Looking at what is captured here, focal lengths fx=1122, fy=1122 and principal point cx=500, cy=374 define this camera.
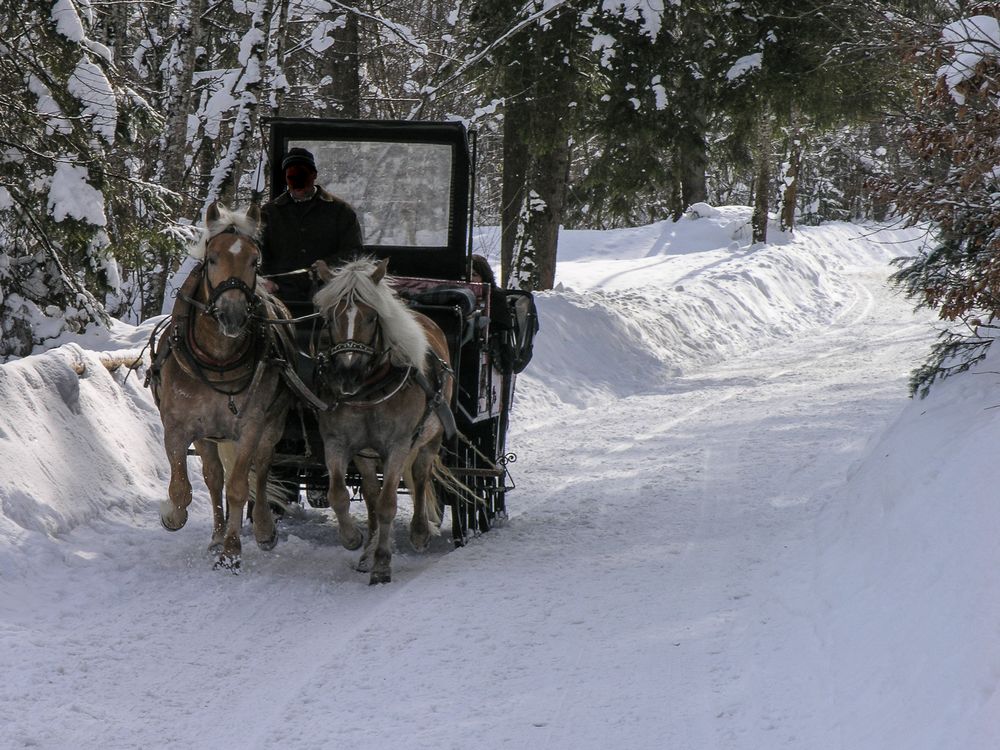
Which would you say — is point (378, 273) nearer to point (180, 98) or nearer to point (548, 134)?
point (180, 98)

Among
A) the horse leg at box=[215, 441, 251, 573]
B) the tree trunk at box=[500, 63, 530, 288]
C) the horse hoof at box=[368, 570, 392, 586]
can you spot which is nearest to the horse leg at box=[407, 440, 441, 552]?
the horse hoof at box=[368, 570, 392, 586]

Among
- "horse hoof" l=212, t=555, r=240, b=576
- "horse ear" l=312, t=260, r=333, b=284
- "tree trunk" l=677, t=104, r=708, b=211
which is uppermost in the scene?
"tree trunk" l=677, t=104, r=708, b=211

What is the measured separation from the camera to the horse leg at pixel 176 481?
6293mm

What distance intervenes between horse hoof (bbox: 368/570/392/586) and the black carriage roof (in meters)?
2.61

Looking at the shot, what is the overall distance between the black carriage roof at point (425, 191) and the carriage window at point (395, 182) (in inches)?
0.4

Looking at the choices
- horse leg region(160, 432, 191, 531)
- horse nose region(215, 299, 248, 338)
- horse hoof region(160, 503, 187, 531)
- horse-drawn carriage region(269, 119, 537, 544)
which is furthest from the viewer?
horse-drawn carriage region(269, 119, 537, 544)

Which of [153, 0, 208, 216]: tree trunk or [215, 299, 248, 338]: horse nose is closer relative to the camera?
[215, 299, 248, 338]: horse nose

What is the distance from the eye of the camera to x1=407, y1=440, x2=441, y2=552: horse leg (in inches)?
275

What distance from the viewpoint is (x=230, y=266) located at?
5.93 metres

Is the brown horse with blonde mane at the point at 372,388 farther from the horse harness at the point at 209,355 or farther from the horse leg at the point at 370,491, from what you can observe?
the horse harness at the point at 209,355

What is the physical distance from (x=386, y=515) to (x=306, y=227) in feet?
6.98

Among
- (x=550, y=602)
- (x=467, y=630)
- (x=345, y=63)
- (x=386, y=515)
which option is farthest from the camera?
(x=345, y=63)

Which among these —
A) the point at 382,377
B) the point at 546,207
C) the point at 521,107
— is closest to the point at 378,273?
the point at 382,377

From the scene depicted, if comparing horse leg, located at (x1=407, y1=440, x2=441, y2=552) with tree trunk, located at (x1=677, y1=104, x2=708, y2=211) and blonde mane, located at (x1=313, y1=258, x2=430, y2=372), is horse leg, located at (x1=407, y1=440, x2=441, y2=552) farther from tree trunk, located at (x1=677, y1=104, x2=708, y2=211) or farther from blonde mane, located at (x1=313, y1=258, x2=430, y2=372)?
tree trunk, located at (x1=677, y1=104, x2=708, y2=211)
